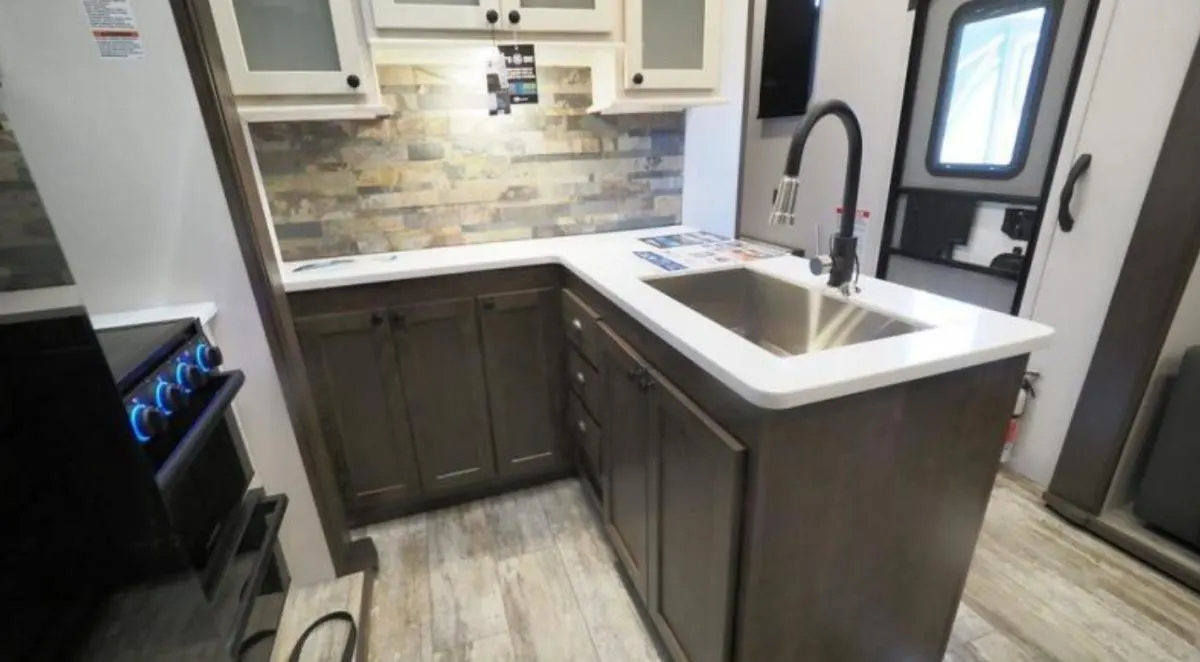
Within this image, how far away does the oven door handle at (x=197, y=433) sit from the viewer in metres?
0.90

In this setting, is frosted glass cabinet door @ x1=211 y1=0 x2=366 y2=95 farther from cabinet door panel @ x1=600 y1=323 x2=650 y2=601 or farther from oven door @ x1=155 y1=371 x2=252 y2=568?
cabinet door panel @ x1=600 y1=323 x2=650 y2=601

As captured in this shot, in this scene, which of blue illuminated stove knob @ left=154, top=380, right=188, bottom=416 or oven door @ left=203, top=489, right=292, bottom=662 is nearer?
blue illuminated stove knob @ left=154, top=380, right=188, bottom=416

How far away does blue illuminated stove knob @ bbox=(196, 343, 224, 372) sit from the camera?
1.18 m

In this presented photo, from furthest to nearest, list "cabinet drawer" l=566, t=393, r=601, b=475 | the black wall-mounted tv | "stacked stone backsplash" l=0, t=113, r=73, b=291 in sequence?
the black wall-mounted tv < "cabinet drawer" l=566, t=393, r=601, b=475 < "stacked stone backsplash" l=0, t=113, r=73, b=291

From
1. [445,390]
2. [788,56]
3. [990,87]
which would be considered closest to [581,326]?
[445,390]

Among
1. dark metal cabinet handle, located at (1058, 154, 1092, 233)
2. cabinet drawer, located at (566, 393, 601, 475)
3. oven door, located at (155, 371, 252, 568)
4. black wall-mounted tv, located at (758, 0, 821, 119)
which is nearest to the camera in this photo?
oven door, located at (155, 371, 252, 568)

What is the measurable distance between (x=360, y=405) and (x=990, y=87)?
8.76 ft

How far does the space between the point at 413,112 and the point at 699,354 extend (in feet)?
5.36

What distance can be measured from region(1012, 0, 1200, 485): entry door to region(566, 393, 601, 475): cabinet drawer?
1.70 meters

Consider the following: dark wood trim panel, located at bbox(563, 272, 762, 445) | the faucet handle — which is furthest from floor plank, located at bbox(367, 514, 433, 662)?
the faucet handle

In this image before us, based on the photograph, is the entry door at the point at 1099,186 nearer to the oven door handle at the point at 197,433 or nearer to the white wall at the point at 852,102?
the white wall at the point at 852,102

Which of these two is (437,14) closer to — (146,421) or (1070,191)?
(146,421)

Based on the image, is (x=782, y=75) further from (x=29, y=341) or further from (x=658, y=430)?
(x=29, y=341)

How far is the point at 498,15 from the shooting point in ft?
5.49
